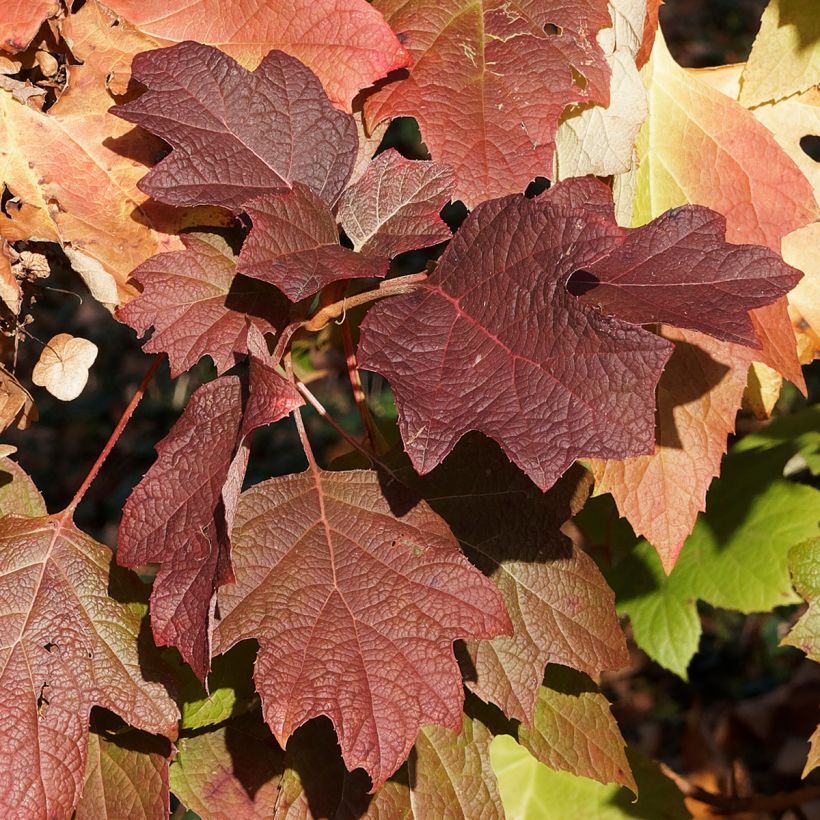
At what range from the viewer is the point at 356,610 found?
2.55 ft

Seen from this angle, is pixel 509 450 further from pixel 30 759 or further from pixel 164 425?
pixel 164 425

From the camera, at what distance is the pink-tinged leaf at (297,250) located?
756 millimetres

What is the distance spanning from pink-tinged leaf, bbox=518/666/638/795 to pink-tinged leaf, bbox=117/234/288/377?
1.48 ft

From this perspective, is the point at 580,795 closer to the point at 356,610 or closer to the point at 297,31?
the point at 356,610

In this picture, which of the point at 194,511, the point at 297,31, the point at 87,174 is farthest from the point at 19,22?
the point at 194,511

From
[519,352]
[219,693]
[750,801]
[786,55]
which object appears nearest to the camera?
[519,352]

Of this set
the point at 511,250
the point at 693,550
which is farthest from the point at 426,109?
the point at 693,550

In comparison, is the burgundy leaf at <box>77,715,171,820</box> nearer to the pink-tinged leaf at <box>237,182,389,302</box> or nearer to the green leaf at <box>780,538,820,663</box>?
the pink-tinged leaf at <box>237,182,389,302</box>

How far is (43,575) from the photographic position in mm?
868

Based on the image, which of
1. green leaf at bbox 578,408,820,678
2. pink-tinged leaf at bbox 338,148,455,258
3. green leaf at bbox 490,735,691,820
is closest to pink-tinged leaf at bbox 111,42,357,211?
pink-tinged leaf at bbox 338,148,455,258

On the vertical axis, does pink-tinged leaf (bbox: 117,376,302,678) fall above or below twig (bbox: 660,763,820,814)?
above

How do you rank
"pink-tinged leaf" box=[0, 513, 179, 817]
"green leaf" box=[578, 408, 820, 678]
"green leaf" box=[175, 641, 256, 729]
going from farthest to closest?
1. "green leaf" box=[578, 408, 820, 678]
2. "green leaf" box=[175, 641, 256, 729]
3. "pink-tinged leaf" box=[0, 513, 179, 817]

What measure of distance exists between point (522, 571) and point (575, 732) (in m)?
0.20

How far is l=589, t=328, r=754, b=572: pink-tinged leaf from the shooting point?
94 centimetres
